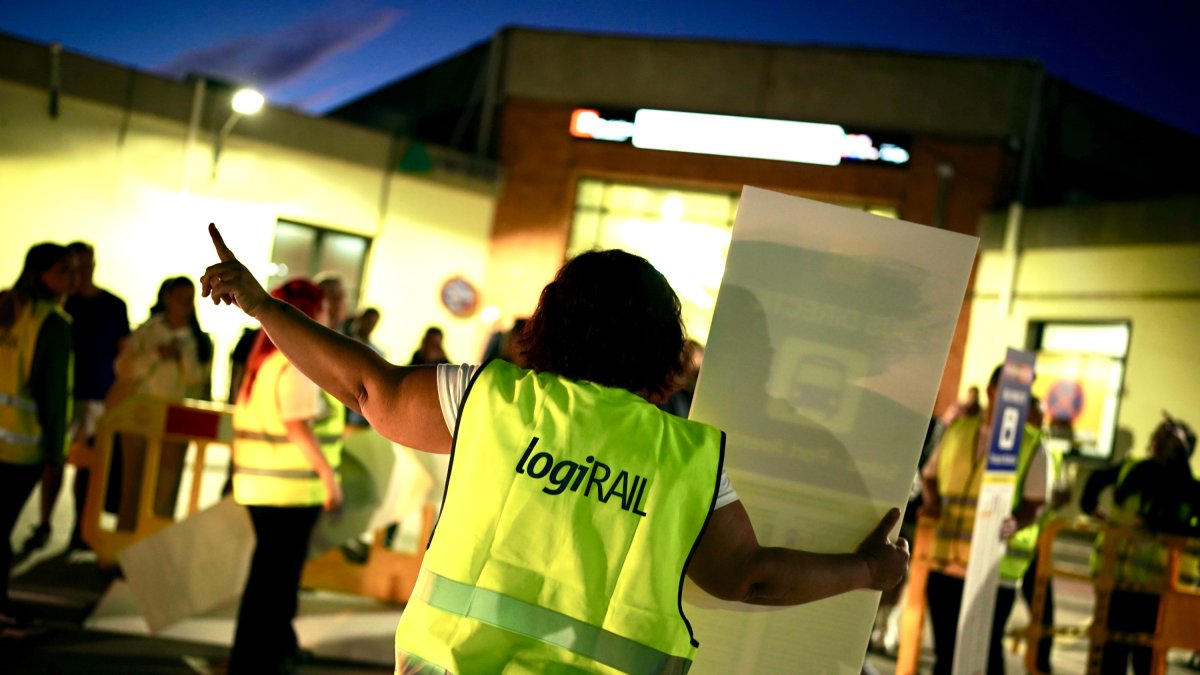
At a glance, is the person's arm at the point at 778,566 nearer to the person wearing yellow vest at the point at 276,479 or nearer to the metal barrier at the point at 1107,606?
the person wearing yellow vest at the point at 276,479

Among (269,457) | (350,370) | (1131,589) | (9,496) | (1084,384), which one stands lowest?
(9,496)

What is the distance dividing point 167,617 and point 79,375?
116 inches

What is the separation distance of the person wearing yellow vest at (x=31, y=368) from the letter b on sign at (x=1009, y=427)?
184 inches

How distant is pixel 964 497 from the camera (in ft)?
19.8

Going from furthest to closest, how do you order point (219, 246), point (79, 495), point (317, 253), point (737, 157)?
point (737, 157)
point (317, 253)
point (79, 495)
point (219, 246)

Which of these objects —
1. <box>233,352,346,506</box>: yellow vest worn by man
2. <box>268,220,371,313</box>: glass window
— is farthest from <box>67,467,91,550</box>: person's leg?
<box>268,220,371,313</box>: glass window

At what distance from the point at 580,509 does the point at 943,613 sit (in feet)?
14.7

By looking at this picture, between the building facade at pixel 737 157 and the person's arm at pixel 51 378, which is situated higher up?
the building facade at pixel 737 157

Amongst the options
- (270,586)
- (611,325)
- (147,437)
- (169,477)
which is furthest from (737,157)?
(611,325)

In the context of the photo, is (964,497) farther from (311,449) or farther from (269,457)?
(269,457)

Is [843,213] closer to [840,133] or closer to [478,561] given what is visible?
[478,561]

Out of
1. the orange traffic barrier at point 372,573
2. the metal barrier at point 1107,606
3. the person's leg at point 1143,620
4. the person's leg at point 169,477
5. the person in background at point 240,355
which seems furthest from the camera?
the person in background at point 240,355

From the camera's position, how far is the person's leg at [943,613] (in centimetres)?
575

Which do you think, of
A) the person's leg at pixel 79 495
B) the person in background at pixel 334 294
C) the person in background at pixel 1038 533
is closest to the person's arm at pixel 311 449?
the person in background at pixel 334 294
